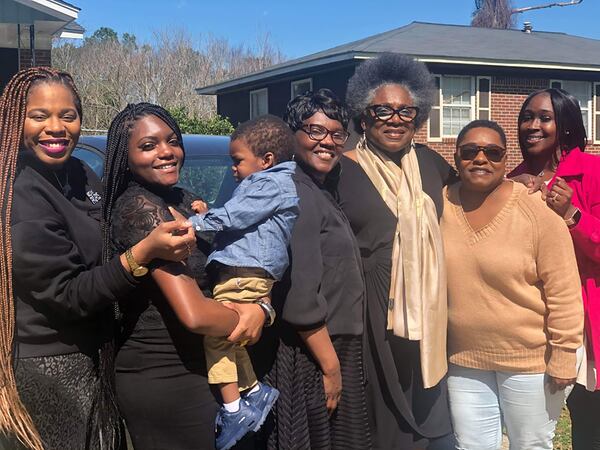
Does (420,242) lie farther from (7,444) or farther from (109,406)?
(7,444)

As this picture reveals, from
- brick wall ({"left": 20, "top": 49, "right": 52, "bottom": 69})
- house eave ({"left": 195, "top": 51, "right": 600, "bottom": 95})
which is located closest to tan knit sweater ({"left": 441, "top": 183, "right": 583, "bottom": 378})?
brick wall ({"left": 20, "top": 49, "right": 52, "bottom": 69})

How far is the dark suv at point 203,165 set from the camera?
4723mm

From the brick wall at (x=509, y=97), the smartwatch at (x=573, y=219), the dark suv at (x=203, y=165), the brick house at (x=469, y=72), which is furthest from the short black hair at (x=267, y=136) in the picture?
the brick wall at (x=509, y=97)

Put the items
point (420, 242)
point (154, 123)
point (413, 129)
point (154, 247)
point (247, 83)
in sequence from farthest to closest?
point (247, 83) < point (413, 129) < point (420, 242) < point (154, 123) < point (154, 247)

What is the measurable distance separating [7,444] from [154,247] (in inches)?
31.5

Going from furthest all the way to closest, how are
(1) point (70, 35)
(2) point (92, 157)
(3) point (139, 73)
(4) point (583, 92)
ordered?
(3) point (139, 73) → (4) point (583, 92) → (1) point (70, 35) → (2) point (92, 157)

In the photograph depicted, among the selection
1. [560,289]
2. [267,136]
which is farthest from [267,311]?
[560,289]

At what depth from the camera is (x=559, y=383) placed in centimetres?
317

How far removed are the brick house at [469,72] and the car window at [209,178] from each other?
13.1 metres

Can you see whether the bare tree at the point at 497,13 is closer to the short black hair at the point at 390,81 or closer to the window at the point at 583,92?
the window at the point at 583,92

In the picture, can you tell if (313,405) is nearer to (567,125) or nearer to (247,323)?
(247,323)

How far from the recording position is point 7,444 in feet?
7.55

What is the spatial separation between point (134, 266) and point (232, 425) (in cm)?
68

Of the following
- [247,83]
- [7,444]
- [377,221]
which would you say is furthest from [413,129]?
[247,83]
